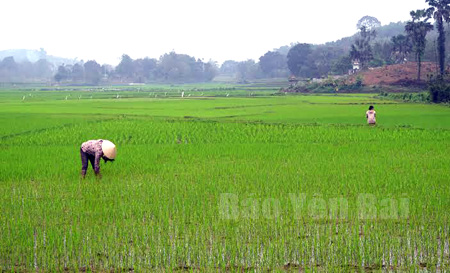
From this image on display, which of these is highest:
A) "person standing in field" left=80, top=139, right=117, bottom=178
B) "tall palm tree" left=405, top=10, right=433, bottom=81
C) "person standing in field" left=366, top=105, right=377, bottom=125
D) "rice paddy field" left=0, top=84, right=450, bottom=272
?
"tall palm tree" left=405, top=10, right=433, bottom=81

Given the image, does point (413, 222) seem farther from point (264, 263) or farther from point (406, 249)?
point (264, 263)

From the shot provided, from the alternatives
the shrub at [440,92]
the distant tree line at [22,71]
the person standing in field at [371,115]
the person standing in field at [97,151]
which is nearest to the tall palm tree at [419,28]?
the shrub at [440,92]

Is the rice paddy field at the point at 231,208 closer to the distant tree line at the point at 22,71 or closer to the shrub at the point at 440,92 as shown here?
the shrub at the point at 440,92

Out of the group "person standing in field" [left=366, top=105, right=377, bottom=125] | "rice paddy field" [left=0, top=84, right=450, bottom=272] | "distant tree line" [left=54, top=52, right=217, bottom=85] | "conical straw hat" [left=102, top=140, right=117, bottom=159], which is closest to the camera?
"rice paddy field" [left=0, top=84, right=450, bottom=272]

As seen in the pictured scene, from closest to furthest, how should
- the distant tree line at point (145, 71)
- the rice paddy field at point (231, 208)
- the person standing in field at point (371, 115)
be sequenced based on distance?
the rice paddy field at point (231, 208) → the person standing in field at point (371, 115) → the distant tree line at point (145, 71)

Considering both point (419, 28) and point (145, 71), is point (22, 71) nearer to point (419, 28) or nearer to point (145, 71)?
point (145, 71)

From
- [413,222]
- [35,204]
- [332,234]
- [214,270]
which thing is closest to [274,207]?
[332,234]

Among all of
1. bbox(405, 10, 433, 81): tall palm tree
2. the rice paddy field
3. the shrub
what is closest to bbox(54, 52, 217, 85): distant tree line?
bbox(405, 10, 433, 81): tall palm tree

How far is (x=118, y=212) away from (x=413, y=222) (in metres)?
3.50

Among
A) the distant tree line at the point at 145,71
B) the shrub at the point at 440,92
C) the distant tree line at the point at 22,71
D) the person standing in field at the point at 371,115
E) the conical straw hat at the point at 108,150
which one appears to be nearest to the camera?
the conical straw hat at the point at 108,150

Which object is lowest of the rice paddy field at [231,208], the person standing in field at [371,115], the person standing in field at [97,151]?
the rice paddy field at [231,208]

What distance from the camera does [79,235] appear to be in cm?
→ 577

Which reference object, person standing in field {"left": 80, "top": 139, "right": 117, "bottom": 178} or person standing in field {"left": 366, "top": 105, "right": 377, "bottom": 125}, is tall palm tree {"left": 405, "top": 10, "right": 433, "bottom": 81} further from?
person standing in field {"left": 80, "top": 139, "right": 117, "bottom": 178}

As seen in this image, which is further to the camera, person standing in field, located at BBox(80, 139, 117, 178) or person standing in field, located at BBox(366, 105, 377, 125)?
person standing in field, located at BBox(366, 105, 377, 125)
